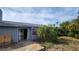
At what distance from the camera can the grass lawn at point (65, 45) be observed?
5.17 meters

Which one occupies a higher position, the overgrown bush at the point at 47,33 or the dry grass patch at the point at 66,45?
the overgrown bush at the point at 47,33

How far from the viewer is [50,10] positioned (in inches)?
203

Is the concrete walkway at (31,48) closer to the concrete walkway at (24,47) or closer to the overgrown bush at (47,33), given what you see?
the concrete walkway at (24,47)

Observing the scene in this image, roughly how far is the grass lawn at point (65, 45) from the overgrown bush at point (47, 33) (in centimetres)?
7

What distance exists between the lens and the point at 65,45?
5.17 meters

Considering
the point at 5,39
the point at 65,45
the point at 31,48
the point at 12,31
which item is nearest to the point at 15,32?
the point at 12,31

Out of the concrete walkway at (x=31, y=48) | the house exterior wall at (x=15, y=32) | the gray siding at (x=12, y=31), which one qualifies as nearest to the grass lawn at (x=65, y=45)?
the concrete walkway at (x=31, y=48)

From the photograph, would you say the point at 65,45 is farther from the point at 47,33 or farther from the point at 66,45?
the point at 47,33

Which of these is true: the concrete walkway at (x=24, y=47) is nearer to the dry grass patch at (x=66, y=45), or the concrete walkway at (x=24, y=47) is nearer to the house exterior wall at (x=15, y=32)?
the house exterior wall at (x=15, y=32)

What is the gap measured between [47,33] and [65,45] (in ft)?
1.06

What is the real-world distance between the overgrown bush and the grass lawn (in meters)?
0.07

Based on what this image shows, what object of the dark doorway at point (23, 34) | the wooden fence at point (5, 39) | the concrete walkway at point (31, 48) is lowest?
the concrete walkway at point (31, 48)
